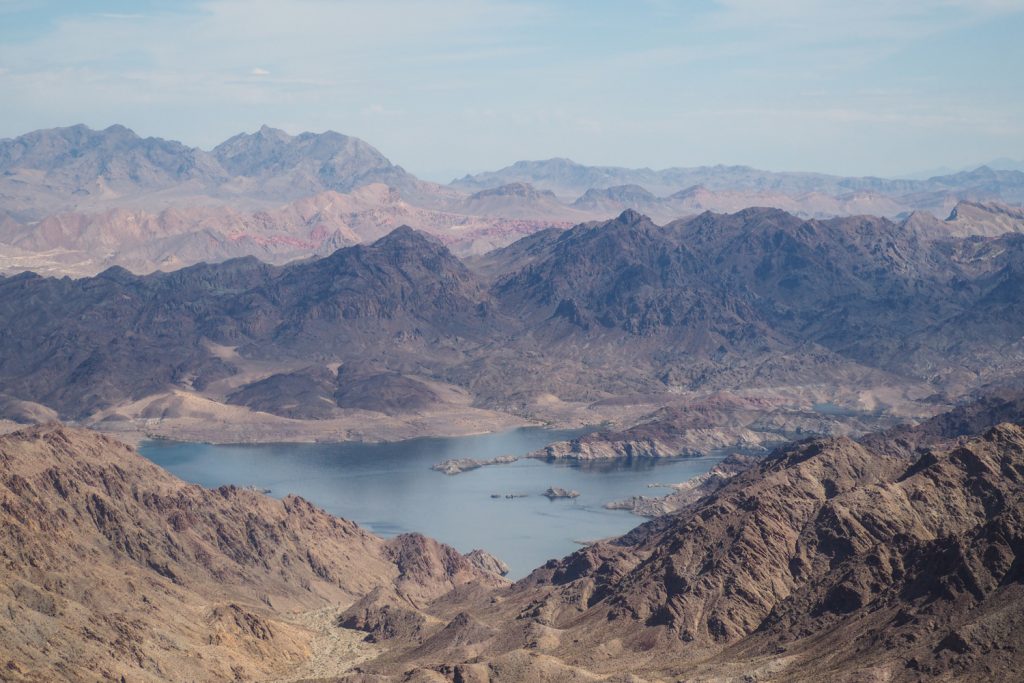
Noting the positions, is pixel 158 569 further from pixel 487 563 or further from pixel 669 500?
pixel 669 500

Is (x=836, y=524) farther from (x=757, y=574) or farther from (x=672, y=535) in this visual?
(x=672, y=535)

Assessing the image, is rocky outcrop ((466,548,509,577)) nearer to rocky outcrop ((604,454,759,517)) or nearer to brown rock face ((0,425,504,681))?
brown rock face ((0,425,504,681))

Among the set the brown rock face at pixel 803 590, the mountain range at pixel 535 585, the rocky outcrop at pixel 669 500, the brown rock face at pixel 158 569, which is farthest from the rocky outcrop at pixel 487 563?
the rocky outcrop at pixel 669 500

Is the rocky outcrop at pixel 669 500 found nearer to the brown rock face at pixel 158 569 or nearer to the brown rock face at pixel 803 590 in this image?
the brown rock face at pixel 158 569

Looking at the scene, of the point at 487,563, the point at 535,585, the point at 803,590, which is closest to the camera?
the point at 803,590

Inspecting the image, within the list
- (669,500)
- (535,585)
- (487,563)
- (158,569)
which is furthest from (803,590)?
(669,500)

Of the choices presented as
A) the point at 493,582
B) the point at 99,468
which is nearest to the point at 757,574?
the point at 493,582

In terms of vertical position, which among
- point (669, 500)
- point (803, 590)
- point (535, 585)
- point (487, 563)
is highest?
point (803, 590)

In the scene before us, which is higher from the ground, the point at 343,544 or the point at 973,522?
the point at 973,522

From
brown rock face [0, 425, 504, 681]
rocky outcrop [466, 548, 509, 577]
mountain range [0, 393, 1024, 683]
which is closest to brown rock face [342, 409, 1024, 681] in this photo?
mountain range [0, 393, 1024, 683]
